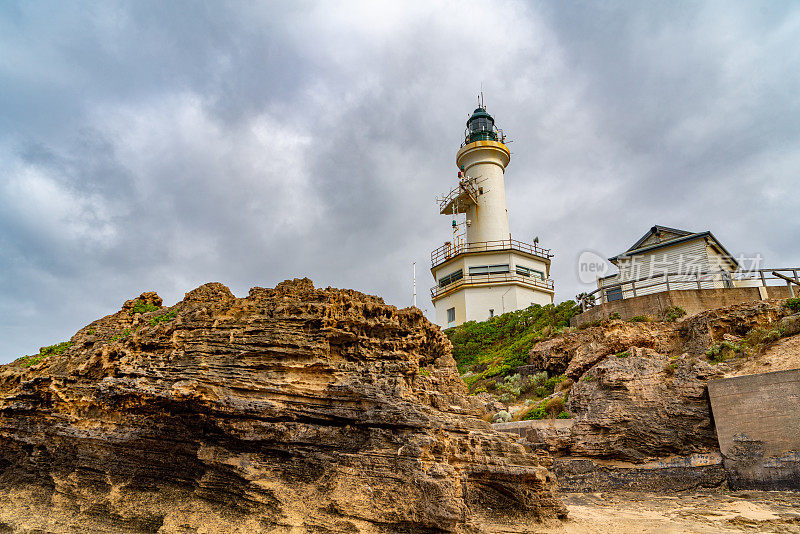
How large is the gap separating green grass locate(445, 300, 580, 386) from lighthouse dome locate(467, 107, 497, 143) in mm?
18273

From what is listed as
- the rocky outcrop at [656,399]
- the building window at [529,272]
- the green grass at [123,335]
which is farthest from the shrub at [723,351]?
the green grass at [123,335]

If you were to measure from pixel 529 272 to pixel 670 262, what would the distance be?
32.8 ft

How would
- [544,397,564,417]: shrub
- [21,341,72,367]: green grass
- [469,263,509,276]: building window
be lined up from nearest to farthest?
[21,341,72,367]: green grass
[544,397,564,417]: shrub
[469,263,509,276]: building window

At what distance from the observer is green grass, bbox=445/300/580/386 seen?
25.7 m

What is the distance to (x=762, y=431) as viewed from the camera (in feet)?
42.5

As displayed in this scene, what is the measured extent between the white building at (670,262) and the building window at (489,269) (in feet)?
23.2

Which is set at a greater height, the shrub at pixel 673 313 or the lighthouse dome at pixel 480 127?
the lighthouse dome at pixel 480 127

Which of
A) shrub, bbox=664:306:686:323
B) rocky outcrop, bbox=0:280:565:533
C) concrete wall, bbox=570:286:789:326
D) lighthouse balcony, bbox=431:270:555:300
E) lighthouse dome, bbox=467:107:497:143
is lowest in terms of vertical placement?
rocky outcrop, bbox=0:280:565:533

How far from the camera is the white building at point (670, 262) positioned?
2808cm

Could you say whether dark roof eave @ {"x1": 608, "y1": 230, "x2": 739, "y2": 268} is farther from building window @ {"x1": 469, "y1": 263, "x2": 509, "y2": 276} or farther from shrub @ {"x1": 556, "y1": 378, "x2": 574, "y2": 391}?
shrub @ {"x1": 556, "y1": 378, "x2": 574, "y2": 391}

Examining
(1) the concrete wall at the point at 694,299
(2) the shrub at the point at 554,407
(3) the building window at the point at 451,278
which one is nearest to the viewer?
(2) the shrub at the point at 554,407

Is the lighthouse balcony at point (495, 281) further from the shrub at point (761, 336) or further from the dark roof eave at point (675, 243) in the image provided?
the shrub at point (761, 336)

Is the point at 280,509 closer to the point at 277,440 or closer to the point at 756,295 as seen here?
the point at 277,440

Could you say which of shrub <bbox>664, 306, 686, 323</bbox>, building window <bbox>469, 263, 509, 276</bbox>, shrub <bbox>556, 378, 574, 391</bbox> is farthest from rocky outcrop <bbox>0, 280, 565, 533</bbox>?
building window <bbox>469, 263, 509, 276</bbox>
